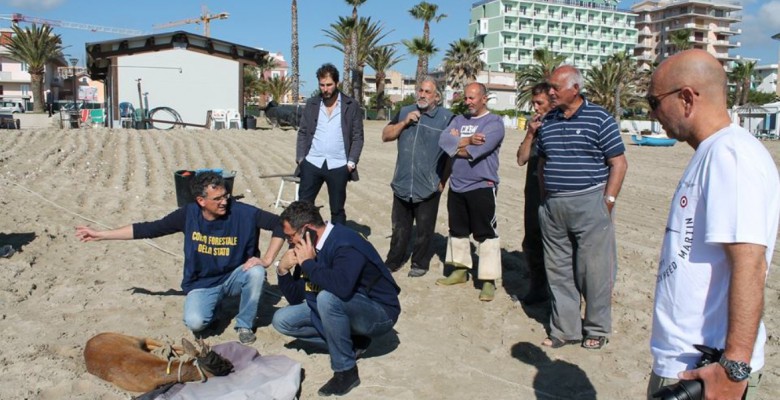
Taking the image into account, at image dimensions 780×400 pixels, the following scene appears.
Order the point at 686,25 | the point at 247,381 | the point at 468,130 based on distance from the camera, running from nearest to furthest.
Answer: the point at 247,381
the point at 468,130
the point at 686,25

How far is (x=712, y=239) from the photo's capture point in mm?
1819

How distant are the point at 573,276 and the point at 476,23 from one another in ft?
352

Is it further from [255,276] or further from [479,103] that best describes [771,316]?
[255,276]

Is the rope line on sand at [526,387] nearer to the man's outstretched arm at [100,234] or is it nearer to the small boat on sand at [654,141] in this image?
the man's outstretched arm at [100,234]

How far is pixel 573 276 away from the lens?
4.57 metres

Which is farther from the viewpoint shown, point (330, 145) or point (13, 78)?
point (13, 78)

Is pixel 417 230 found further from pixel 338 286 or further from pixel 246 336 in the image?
pixel 338 286

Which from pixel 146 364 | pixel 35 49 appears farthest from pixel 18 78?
pixel 146 364

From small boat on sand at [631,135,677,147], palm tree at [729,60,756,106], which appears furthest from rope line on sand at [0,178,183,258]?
palm tree at [729,60,756,106]

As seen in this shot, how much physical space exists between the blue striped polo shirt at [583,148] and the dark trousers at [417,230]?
6.12ft

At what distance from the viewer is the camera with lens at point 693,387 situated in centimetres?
185

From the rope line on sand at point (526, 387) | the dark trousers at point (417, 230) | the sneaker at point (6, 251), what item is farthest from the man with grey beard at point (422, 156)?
the sneaker at point (6, 251)

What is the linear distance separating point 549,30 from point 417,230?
104 metres

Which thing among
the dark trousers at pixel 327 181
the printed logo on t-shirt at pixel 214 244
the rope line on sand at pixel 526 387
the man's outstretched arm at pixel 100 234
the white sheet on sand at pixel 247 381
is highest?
the dark trousers at pixel 327 181
